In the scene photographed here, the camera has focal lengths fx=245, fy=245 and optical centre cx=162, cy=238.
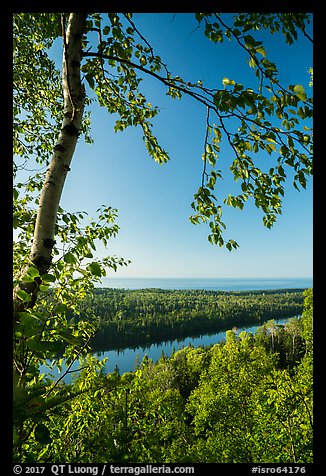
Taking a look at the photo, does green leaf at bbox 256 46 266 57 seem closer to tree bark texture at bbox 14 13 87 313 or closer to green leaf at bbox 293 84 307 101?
green leaf at bbox 293 84 307 101

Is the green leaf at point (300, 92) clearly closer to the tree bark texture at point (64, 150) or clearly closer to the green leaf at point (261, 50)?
the green leaf at point (261, 50)

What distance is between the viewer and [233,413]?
13.7 metres

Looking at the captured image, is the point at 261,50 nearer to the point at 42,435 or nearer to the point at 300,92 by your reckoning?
the point at 300,92

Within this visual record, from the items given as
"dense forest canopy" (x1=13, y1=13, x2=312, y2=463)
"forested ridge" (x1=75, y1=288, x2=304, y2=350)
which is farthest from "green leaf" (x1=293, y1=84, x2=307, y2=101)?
"forested ridge" (x1=75, y1=288, x2=304, y2=350)

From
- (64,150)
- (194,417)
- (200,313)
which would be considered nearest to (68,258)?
(64,150)

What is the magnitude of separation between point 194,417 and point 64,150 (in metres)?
17.5

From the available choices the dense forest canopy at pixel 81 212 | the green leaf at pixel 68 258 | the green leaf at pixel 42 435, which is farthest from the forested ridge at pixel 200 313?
the green leaf at pixel 68 258

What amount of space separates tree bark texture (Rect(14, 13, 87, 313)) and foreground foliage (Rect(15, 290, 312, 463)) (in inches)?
31.0

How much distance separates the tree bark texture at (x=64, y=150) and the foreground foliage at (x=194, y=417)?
0.79m

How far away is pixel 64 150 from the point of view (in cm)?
168
